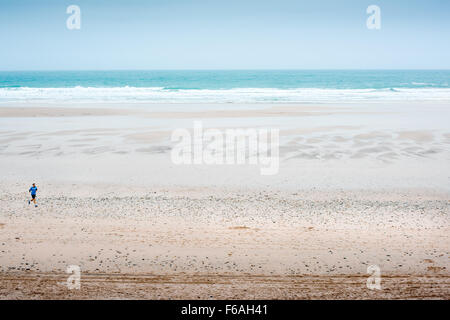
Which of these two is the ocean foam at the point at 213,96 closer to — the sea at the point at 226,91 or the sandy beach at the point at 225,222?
the sea at the point at 226,91

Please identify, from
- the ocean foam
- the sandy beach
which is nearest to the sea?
the ocean foam

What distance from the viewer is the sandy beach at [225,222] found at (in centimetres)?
629

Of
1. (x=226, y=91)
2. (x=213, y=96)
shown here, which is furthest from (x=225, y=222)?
A: (x=226, y=91)

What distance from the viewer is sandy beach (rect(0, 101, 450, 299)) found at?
6293 millimetres

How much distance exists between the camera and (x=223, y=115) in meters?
28.9

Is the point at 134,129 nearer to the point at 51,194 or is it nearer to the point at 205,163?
the point at 205,163

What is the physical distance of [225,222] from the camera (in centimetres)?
892

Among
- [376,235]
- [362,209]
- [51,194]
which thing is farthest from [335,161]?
[51,194]

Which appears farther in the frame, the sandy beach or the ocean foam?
the ocean foam

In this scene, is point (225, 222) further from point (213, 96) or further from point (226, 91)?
point (226, 91)

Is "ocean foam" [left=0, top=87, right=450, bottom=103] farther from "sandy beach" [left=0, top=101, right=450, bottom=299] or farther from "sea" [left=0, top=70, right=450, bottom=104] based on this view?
"sandy beach" [left=0, top=101, right=450, bottom=299]

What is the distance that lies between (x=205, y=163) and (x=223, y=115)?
14669 millimetres

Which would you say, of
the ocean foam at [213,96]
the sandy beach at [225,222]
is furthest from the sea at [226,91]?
the sandy beach at [225,222]
